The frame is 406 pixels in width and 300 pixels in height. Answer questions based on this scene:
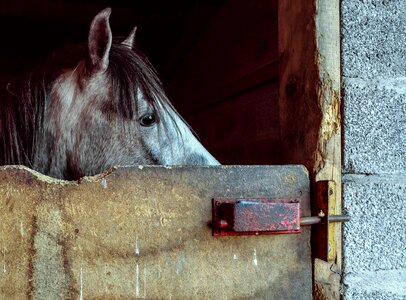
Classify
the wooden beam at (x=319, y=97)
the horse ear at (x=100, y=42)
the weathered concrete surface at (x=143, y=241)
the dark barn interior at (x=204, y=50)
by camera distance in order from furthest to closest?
the dark barn interior at (x=204, y=50), the horse ear at (x=100, y=42), the wooden beam at (x=319, y=97), the weathered concrete surface at (x=143, y=241)

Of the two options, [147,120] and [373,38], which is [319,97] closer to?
[373,38]

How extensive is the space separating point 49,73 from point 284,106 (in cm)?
76

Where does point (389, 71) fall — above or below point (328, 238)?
above

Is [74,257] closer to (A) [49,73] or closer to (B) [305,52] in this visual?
→ (B) [305,52]

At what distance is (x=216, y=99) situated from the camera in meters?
2.36

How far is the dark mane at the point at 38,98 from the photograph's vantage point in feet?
3.94

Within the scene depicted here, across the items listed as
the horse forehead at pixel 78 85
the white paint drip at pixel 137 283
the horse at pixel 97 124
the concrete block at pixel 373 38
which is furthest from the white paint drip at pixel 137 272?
the horse forehead at pixel 78 85

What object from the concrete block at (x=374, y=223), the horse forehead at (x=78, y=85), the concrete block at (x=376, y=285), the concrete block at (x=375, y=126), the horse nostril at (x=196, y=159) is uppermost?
the horse forehead at (x=78, y=85)

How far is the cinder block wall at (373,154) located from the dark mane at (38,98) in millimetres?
593

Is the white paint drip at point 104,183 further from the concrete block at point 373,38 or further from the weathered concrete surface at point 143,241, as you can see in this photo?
the concrete block at point 373,38

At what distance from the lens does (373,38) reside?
789 mm

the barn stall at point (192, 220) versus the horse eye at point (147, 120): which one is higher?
the horse eye at point (147, 120)

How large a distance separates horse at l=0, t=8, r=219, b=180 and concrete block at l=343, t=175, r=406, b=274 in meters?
0.52

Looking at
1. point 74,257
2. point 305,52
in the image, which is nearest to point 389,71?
point 305,52
